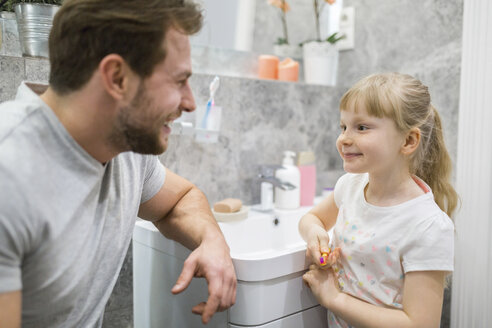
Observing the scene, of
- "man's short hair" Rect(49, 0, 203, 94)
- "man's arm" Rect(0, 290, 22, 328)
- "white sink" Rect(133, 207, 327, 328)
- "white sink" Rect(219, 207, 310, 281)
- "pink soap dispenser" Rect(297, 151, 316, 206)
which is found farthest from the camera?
"pink soap dispenser" Rect(297, 151, 316, 206)

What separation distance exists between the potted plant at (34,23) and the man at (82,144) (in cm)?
37

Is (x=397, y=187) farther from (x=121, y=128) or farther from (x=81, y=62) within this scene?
(x=81, y=62)

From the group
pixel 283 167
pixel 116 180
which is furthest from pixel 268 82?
pixel 116 180

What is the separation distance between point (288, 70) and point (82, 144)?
1.12 metres

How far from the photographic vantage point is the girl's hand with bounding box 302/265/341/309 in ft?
3.27

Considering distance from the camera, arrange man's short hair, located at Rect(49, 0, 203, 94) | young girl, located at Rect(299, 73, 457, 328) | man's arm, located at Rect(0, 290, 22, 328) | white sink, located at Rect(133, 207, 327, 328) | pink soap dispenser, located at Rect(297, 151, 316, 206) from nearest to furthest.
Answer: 1. man's arm, located at Rect(0, 290, 22, 328)
2. man's short hair, located at Rect(49, 0, 203, 94)
3. young girl, located at Rect(299, 73, 457, 328)
4. white sink, located at Rect(133, 207, 327, 328)
5. pink soap dispenser, located at Rect(297, 151, 316, 206)

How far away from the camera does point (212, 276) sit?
912 millimetres

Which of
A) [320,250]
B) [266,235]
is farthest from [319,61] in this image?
[320,250]

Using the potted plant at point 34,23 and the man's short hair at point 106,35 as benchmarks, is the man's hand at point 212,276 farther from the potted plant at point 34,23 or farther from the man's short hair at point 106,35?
the potted plant at point 34,23

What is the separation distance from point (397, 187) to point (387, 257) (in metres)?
0.17

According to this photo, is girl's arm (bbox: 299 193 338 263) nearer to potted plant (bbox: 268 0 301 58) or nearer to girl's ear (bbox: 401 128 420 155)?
girl's ear (bbox: 401 128 420 155)

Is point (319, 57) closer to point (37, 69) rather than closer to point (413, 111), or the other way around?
point (413, 111)

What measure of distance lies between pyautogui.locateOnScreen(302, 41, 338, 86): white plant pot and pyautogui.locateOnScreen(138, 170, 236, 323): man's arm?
Result: 92 cm

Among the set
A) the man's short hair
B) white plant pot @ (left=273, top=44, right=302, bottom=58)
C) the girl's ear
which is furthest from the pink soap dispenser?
the man's short hair
